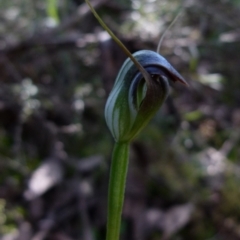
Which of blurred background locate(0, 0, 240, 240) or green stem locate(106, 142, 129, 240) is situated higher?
green stem locate(106, 142, 129, 240)

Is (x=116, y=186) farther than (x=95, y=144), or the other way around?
(x=95, y=144)

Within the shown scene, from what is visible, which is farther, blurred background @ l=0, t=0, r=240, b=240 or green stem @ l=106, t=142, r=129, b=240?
blurred background @ l=0, t=0, r=240, b=240

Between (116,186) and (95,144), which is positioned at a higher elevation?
(116,186)

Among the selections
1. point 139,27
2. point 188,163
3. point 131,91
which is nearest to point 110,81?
point 139,27

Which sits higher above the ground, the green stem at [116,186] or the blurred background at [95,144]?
the green stem at [116,186]

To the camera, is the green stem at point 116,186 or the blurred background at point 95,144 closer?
Answer: the green stem at point 116,186
